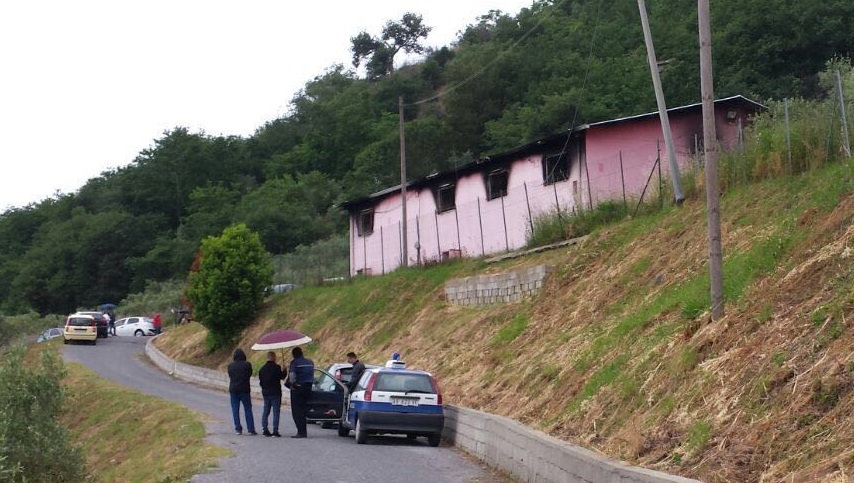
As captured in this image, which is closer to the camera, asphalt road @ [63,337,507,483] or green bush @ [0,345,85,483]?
asphalt road @ [63,337,507,483]

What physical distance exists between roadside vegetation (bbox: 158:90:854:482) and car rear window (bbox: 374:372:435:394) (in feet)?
4.45

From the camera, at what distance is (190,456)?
1945 cm

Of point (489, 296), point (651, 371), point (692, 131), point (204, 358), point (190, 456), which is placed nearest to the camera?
point (651, 371)

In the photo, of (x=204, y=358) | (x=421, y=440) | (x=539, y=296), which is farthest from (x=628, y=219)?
(x=204, y=358)

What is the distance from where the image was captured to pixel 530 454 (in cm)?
1434

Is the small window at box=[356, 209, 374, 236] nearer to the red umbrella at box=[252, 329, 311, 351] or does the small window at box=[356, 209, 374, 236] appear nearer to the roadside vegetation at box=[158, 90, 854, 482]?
the roadside vegetation at box=[158, 90, 854, 482]

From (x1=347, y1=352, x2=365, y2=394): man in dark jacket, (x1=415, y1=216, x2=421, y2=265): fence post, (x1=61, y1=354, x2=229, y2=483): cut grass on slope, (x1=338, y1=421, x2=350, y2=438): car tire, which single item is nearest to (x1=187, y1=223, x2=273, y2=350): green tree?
(x1=61, y1=354, x2=229, y2=483): cut grass on slope

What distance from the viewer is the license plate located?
20828 millimetres

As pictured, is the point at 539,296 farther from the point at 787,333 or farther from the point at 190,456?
the point at 787,333

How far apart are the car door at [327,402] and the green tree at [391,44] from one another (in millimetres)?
118994

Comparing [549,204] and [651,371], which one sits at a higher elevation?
[549,204]

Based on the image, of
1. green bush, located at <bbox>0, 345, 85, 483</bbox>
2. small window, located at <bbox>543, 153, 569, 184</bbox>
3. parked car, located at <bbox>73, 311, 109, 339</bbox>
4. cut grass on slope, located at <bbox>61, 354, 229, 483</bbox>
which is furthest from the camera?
parked car, located at <bbox>73, 311, 109, 339</bbox>

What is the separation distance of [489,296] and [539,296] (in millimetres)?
4482

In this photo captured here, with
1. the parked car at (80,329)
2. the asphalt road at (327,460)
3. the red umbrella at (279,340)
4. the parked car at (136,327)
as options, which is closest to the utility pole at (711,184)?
the asphalt road at (327,460)
